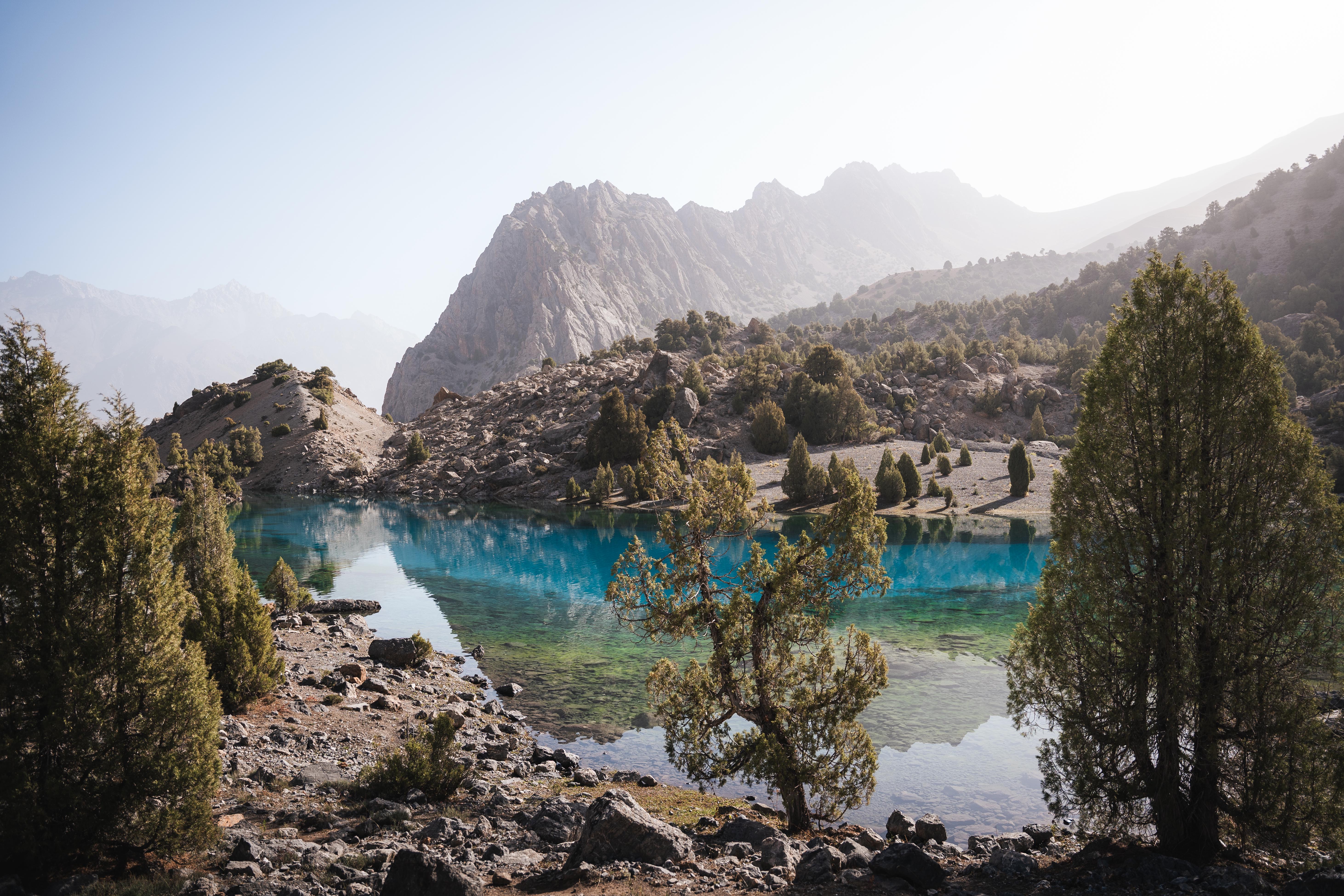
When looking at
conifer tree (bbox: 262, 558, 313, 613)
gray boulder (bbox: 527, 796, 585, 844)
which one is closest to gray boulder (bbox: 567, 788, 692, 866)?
gray boulder (bbox: 527, 796, 585, 844)

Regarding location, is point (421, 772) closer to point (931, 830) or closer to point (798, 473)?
point (931, 830)

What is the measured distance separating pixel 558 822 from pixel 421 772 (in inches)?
118

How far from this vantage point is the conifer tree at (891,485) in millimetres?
56062

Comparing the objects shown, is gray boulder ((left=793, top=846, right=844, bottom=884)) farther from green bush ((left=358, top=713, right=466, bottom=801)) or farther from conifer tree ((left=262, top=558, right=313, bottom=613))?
conifer tree ((left=262, top=558, right=313, bottom=613))

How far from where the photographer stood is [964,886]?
8852 mm

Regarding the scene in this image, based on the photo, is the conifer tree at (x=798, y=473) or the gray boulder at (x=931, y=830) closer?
the gray boulder at (x=931, y=830)

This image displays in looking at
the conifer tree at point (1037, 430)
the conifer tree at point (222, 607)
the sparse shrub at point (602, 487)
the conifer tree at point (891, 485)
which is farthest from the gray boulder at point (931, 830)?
the conifer tree at point (1037, 430)

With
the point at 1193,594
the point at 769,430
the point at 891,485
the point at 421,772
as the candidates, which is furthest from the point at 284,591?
the point at 769,430

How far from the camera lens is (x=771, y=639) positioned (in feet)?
38.4

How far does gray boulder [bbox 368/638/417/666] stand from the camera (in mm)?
22078

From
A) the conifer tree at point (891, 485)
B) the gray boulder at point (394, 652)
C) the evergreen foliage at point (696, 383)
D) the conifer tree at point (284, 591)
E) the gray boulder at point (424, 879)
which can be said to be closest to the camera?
the gray boulder at point (424, 879)

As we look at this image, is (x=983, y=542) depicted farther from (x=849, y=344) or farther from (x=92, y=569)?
(x=849, y=344)

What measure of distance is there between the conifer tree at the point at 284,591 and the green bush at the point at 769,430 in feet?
179

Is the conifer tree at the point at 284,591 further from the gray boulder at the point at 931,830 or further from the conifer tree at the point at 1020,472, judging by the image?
the conifer tree at the point at 1020,472
